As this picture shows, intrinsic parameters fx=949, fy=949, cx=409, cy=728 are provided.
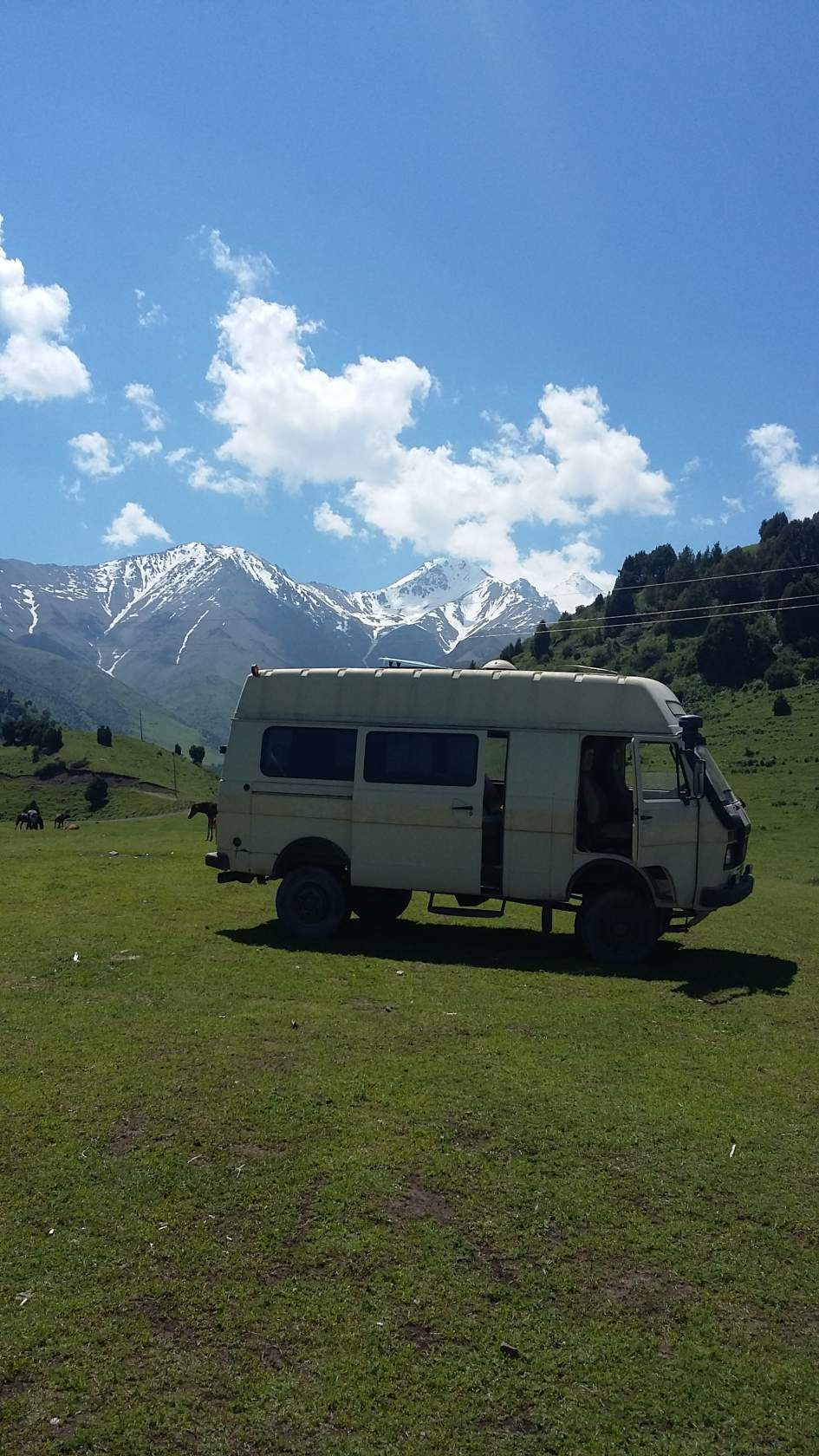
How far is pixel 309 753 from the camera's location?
47.9ft

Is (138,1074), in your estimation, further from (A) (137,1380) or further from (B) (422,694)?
(B) (422,694)

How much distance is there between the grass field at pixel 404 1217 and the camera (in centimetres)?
430

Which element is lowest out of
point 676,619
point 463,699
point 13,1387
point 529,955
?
point 13,1387

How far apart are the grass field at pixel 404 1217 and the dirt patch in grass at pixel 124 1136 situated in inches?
1.0

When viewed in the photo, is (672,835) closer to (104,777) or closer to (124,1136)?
(124,1136)

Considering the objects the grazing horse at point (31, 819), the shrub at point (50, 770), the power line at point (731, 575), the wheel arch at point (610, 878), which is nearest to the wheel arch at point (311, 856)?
the wheel arch at point (610, 878)

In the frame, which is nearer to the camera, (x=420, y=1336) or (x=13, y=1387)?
(x=13, y=1387)

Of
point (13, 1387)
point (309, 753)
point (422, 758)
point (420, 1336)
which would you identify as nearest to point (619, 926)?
point (422, 758)

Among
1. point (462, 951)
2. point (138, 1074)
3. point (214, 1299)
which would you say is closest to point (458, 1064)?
point (138, 1074)

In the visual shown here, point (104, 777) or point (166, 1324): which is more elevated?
point (104, 777)

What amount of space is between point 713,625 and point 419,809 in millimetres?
90758

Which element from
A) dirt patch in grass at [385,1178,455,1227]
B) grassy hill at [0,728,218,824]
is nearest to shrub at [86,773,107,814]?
grassy hill at [0,728,218,824]

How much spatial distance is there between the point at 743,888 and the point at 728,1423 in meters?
9.36

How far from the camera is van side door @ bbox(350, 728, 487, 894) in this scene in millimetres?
13547
